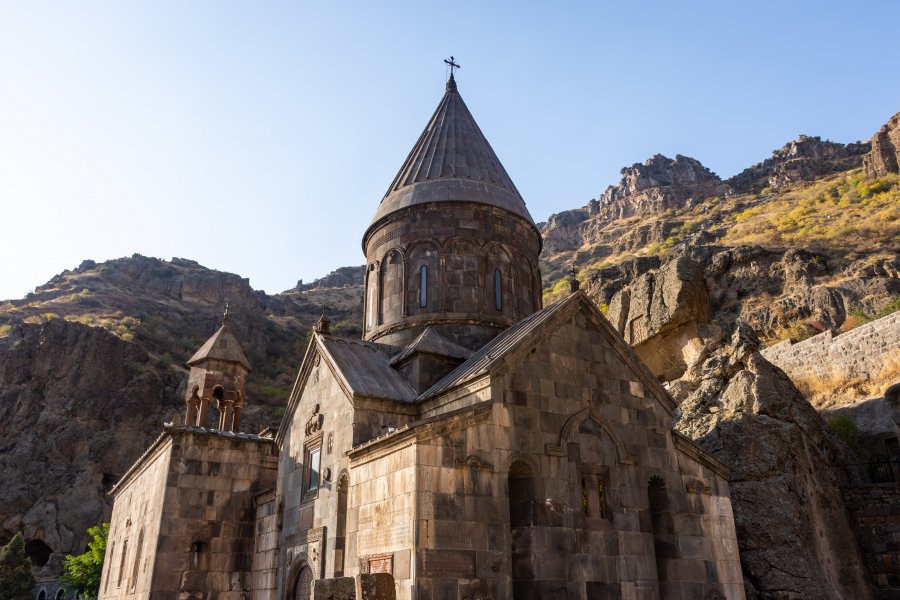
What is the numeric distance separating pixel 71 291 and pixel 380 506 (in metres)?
44.2

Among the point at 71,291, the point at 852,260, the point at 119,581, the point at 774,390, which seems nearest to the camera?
the point at 774,390

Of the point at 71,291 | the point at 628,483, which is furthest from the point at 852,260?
the point at 71,291

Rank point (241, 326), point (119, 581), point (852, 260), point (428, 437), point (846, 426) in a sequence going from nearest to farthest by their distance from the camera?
point (428, 437) → point (119, 581) → point (846, 426) → point (852, 260) → point (241, 326)

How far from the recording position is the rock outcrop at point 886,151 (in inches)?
1598

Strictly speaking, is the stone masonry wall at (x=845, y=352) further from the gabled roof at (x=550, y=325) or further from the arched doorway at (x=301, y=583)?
the arched doorway at (x=301, y=583)

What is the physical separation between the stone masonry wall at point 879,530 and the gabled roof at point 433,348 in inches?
303

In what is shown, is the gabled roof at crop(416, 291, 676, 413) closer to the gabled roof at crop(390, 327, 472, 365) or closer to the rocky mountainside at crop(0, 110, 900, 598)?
the gabled roof at crop(390, 327, 472, 365)

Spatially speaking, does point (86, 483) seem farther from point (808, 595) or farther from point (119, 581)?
point (808, 595)

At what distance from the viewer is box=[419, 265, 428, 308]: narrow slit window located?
1316 centimetres

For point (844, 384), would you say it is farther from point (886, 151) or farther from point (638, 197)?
point (638, 197)

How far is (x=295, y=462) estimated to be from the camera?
10914mm

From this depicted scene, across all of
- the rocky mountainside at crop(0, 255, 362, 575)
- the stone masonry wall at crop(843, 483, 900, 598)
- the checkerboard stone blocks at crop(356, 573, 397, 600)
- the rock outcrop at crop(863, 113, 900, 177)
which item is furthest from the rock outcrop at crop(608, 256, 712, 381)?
the rock outcrop at crop(863, 113, 900, 177)

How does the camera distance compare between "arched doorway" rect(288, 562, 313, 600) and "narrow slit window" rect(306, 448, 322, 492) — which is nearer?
"arched doorway" rect(288, 562, 313, 600)

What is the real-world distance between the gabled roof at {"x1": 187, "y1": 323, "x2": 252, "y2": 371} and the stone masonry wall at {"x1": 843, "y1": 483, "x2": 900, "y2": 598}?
1211 cm
